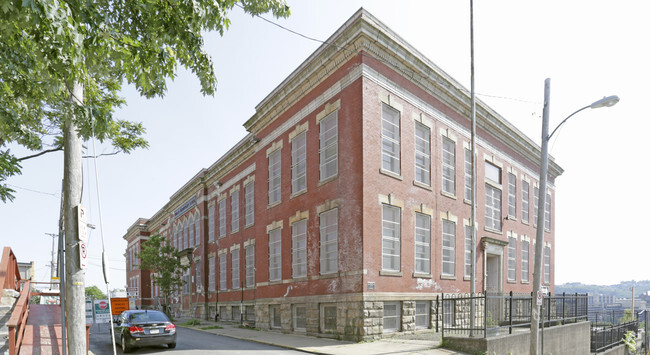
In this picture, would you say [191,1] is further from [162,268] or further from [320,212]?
[162,268]

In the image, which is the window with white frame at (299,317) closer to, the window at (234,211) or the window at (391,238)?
the window at (391,238)

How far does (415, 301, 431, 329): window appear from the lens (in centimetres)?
2130

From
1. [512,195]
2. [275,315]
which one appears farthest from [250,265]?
[512,195]

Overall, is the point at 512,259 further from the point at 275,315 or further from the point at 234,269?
the point at 234,269

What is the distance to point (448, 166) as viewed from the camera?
82.0 ft

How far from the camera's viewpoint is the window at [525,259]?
33250 millimetres

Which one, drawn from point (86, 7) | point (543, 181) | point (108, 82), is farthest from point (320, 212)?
point (86, 7)

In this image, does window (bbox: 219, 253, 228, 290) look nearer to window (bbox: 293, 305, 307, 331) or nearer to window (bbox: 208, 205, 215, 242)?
window (bbox: 208, 205, 215, 242)

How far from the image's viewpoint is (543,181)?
1578 cm

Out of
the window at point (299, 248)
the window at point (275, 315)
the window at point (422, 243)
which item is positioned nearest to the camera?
the window at point (422, 243)

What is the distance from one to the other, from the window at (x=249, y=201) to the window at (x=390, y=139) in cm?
1439

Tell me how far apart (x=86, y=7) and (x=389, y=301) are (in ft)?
54.7

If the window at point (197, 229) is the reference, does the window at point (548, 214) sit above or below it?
above

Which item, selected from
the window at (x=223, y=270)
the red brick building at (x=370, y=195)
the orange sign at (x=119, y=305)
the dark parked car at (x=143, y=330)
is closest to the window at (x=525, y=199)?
the red brick building at (x=370, y=195)
